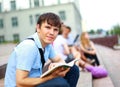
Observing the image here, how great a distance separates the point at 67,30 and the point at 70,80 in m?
3.53

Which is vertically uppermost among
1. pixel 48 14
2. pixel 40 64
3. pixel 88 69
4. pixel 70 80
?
pixel 48 14

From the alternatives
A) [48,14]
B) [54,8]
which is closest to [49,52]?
[48,14]

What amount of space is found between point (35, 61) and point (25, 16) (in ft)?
166

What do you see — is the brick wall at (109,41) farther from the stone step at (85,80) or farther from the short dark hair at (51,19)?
the short dark hair at (51,19)

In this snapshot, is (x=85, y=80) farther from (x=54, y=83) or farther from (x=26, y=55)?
(x=26, y=55)

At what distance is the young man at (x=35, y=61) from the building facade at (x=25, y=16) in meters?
48.2

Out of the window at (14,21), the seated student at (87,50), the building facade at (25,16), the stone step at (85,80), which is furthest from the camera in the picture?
the window at (14,21)

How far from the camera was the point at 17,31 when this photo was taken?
2164 inches

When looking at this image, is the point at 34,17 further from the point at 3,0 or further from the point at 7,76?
the point at 7,76

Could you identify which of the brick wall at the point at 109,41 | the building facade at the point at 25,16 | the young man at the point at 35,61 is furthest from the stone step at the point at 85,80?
the building facade at the point at 25,16

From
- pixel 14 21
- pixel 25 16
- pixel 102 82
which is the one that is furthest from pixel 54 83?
pixel 14 21

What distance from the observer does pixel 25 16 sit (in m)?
53.7

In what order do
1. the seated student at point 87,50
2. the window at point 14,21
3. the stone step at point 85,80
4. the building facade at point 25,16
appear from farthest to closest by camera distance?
1. the window at point 14,21
2. the building facade at point 25,16
3. the seated student at point 87,50
4. the stone step at point 85,80

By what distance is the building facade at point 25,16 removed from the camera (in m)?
51.8
